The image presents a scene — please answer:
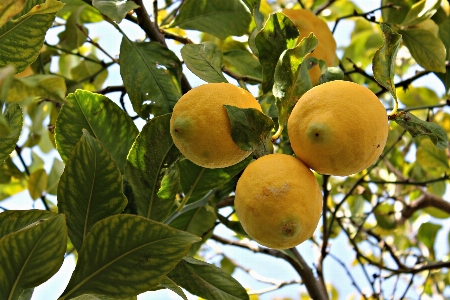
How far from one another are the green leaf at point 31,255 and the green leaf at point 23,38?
9.0 inches

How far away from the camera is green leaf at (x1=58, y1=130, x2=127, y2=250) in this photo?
2.53 ft

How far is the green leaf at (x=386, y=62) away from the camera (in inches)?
31.5

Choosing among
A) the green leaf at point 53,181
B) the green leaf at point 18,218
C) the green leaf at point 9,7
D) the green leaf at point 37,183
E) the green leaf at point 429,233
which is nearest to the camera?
the green leaf at point 9,7

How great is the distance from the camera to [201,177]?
1.00 metres

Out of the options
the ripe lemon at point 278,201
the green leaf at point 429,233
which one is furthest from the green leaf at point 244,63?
the green leaf at point 429,233

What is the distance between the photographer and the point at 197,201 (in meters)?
1.06

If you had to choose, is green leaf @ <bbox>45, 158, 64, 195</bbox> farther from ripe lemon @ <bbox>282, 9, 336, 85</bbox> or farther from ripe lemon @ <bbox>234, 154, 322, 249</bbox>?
ripe lemon @ <bbox>234, 154, 322, 249</bbox>

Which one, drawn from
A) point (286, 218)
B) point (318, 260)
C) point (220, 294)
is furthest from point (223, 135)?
point (318, 260)

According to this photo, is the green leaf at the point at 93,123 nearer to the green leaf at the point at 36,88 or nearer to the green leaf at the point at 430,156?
A: the green leaf at the point at 36,88

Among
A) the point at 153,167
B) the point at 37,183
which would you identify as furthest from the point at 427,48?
the point at 37,183

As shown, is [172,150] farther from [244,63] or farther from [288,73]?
[244,63]

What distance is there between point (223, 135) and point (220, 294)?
0.91 feet

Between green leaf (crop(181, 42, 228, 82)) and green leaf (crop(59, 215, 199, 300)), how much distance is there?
29cm

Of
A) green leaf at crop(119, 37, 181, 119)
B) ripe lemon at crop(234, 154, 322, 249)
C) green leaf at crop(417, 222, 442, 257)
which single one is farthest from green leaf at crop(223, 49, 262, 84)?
green leaf at crop(417, 222, 442, 257)
